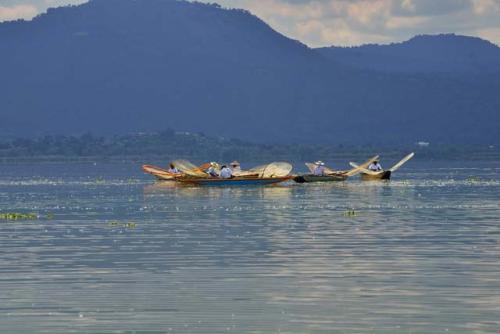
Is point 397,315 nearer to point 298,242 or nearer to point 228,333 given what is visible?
point 228,333

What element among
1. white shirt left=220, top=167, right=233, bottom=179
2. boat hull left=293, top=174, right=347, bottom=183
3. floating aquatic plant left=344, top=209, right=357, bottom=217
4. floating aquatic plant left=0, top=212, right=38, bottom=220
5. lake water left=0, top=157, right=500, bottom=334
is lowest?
lake water left=0, top=157, right=500, bottom=334

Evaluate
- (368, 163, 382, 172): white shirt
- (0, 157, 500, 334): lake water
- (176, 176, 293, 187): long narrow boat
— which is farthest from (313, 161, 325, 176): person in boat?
(0, 157, 500, 334): lake water

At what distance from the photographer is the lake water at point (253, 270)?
26.5 meters

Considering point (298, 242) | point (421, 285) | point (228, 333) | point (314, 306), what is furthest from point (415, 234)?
point (228, 333)

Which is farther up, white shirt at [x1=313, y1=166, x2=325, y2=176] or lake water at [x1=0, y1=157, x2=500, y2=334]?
white shirt at [x1=313, y1=166, x2=325, y2=176]

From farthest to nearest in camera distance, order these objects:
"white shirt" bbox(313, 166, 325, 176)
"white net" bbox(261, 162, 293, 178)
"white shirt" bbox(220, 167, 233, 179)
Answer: "white shirt" bbox(313, 166, 325, 176) < "white net" bbox(261, 162, 293, 178) < "white shirt" bbox(220, 167, 233, 179)

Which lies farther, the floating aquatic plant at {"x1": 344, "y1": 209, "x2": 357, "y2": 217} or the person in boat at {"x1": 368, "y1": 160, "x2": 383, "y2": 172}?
the person in boat at {"x1": 368, "y1": 160, "x2": 383, "y2": 172}

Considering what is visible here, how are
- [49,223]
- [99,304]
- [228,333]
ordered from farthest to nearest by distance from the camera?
[49,223] < [99,304] < [228,333]

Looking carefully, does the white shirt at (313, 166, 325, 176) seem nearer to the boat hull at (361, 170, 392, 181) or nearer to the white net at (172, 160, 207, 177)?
the boat hull at (361, 170, 392, 181)

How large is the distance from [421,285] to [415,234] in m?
15.9

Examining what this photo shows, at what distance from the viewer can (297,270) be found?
3475cm

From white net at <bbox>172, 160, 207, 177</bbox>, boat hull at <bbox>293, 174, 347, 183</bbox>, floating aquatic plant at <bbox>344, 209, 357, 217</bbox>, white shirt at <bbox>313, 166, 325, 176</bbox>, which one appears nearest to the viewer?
floating aquatic plant at <bbox>344, 209, 357, 217</bbox>

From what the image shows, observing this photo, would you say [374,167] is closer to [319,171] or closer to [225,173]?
[319,171]

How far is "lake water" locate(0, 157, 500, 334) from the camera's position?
26.5m
